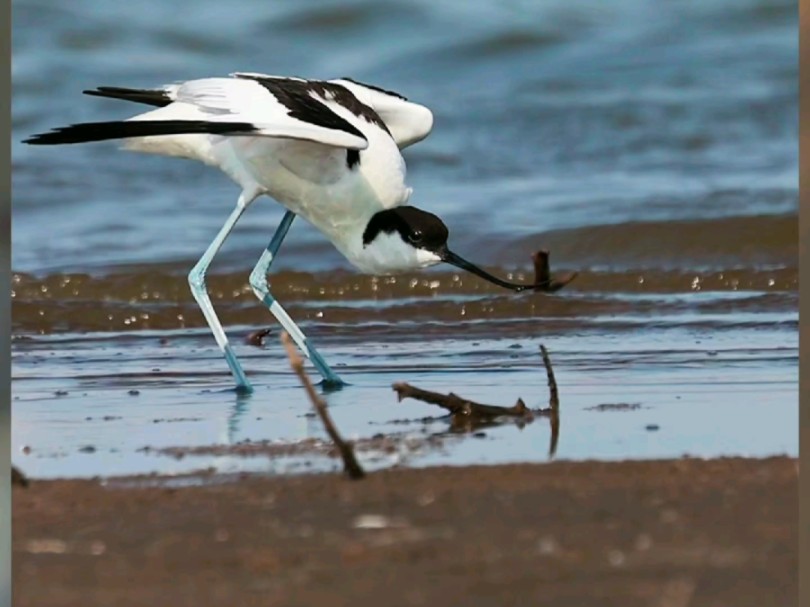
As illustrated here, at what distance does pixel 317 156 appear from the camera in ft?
17.7

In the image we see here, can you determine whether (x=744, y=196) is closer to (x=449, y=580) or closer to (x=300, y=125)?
(x=300, y=125)

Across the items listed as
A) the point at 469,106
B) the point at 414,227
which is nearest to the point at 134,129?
the point at 414,227

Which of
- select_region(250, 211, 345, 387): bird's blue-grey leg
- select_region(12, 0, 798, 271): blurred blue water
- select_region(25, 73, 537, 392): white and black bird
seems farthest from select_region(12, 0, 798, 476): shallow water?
select_region(25, 73, 537, 392): white and black bird

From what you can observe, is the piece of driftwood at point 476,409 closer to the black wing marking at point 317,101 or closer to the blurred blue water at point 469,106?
the black wing marking at point 317,101

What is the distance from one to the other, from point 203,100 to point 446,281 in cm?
258

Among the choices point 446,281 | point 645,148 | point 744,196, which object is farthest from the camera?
point 645,148

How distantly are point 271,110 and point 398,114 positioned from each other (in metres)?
1.00

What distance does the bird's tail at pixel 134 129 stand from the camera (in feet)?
13.3

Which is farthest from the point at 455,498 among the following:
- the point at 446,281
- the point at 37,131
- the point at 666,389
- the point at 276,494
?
A: the point at 37,131

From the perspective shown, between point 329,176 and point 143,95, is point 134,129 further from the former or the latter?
point 329,176

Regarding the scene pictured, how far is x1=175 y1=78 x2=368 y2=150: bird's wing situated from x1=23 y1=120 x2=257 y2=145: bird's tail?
3.3 inches

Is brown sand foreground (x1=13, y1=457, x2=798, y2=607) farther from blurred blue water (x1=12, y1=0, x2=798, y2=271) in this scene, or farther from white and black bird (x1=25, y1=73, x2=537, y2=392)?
blurred blue water (x1=12, y1=0, x2=798, y2=271)

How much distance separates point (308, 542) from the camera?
115 inches

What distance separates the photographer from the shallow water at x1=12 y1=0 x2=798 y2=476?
4.62 m
